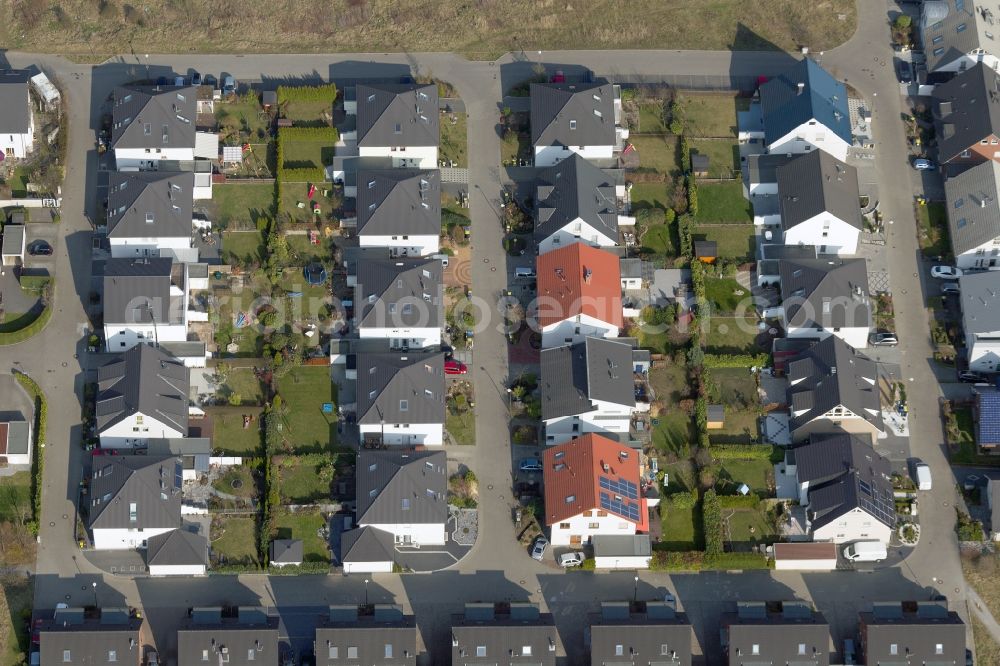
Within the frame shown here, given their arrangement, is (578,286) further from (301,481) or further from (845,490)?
(301,481)

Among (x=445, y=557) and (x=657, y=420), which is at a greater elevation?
(x=657, y=420)

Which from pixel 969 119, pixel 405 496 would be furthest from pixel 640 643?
pixel 969 119

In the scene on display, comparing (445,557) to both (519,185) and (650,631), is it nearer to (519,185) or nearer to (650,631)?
(650,631)

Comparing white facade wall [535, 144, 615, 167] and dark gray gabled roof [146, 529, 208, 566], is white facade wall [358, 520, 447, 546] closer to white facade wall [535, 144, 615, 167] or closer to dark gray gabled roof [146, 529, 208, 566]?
dark gray gabled roof [146, 529, 208, 566]

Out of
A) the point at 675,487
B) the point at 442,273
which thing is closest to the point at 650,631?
the point at 675,487

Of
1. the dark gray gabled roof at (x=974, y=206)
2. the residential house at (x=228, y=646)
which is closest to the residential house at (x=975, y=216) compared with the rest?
the dark gray gabled roof at (x=974, y=206)

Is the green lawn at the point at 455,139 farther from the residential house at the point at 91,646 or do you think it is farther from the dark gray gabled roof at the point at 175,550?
the residential house at the point at 91,646
